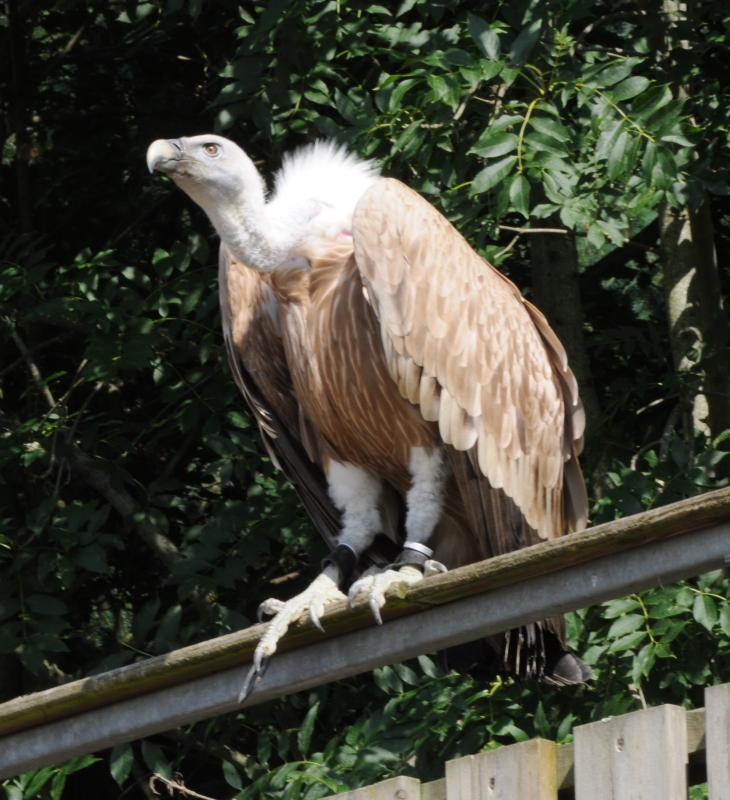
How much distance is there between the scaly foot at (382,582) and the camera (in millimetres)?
2738

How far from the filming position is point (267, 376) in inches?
172

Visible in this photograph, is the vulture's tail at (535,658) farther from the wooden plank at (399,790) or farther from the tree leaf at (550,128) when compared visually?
the tree leaf at (550,128)

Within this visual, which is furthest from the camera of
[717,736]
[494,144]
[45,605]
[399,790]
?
[45,605]

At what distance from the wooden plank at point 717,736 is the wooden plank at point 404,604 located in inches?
11.0

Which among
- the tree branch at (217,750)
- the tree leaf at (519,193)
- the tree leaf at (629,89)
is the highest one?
the tree leaf at (629,89)

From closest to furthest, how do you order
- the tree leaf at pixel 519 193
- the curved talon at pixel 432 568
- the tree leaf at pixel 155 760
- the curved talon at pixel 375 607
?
the curved talon at pixel 375 607 → the curved talon at pixel 432 568 → the tree leaf at pixel 519 193 → the tree leaf at pixel 155 760

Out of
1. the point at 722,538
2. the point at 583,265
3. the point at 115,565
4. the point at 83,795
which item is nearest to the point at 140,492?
the point at 115,565

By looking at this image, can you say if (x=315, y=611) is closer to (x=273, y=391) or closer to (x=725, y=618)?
(x=273, y=391)

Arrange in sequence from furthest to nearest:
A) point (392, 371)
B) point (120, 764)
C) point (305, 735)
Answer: point (120, 764) → point (305, 735) → point (392, 371)

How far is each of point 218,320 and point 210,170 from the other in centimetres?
167

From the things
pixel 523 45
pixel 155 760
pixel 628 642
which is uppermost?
pixel 523 45

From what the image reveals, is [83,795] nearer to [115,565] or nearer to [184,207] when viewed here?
[115,565]

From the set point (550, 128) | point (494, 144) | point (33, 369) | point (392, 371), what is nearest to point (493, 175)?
point (494, 144)

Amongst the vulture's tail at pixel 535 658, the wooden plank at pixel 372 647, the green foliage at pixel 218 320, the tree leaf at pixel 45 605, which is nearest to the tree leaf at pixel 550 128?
the green foliage at pixel 218 320
